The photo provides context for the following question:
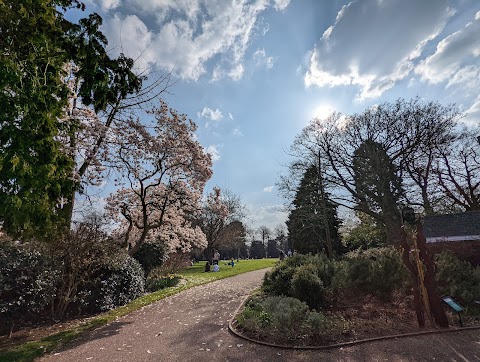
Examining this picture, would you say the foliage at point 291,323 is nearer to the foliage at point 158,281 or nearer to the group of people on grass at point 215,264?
the foliage at point 158,281

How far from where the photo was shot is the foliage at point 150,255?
15867 millimetres

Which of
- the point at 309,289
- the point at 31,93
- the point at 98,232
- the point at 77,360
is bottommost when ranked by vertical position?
the point at 77,360

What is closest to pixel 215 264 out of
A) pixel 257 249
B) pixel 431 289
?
pixel 431 289

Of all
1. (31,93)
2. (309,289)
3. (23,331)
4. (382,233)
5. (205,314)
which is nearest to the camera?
(31,93)

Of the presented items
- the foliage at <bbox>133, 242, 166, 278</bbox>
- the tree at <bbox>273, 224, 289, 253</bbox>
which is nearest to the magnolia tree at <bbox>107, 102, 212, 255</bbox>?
the foliage at <bbox>133, 242, 166, 278</bbox>

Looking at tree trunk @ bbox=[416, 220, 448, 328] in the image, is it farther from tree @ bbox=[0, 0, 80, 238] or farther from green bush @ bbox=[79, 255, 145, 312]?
green bush @ bbox=[79, 255, 145, 312]

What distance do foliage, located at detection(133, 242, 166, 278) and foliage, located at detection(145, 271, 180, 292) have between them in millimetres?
600

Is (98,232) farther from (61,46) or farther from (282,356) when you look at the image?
(282,356)

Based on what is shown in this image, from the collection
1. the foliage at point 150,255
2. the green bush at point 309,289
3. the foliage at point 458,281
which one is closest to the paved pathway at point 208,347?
the foliage at point 458,281

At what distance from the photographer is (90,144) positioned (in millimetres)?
9461

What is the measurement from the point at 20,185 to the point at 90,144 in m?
4.63

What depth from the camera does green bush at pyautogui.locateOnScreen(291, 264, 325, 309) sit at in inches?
309

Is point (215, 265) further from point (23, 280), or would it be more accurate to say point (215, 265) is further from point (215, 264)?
point (23, 280)

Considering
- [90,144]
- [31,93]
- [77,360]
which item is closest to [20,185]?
[31,93]
